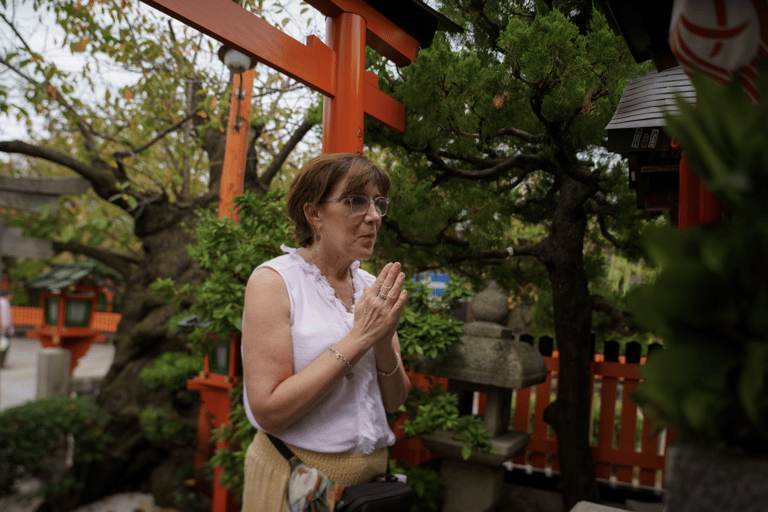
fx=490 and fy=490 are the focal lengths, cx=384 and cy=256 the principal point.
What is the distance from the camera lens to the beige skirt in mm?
1613

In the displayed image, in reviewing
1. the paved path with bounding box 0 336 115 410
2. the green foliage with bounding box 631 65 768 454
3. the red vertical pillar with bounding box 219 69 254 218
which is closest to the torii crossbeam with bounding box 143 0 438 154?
the red vertical pillar with bounding box 219 69 254 218

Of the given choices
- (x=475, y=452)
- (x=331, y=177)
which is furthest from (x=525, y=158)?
(x=331, y=177)

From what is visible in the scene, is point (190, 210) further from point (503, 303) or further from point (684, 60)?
point (684, 60)

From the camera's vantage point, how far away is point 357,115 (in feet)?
10.1

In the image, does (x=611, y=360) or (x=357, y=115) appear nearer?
(x=357, y=115)

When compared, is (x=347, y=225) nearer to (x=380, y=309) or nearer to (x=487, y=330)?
(x=380, y=309)

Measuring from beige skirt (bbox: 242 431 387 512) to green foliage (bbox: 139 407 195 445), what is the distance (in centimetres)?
437

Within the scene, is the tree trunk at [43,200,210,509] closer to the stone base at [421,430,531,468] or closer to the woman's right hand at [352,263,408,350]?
the stone base at [421,430,531,468]

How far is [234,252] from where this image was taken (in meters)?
3.30

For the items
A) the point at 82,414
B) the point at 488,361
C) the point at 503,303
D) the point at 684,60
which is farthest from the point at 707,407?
the point at 82,414

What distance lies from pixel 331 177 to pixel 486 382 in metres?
2.29

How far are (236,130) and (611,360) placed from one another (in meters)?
4.16

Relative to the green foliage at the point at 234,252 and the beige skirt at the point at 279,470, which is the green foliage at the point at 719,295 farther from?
Answer: the green foliage at the point at 234,252

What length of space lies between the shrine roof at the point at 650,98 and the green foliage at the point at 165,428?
5.40 m
